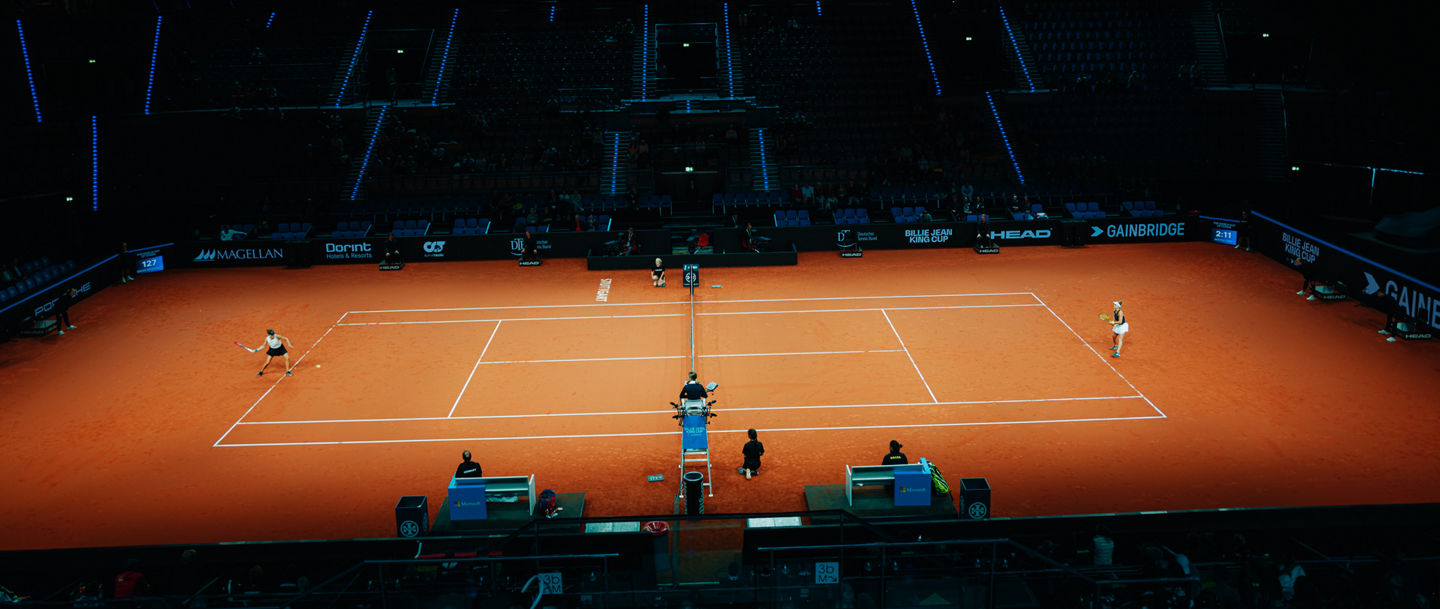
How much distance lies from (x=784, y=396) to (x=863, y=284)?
37.8 ft

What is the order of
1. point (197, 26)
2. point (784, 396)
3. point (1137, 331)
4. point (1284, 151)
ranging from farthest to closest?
point (197, 26), point (1284, 151), point (1137, 331), point (784, 396)

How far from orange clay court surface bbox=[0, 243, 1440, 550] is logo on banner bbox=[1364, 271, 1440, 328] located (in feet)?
3.11

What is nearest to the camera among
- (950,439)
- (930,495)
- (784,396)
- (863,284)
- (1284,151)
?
(930,495)

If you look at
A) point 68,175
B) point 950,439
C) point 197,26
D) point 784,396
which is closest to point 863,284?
point 784,396

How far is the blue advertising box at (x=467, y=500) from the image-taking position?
633 inches

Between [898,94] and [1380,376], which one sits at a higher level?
[898,94]

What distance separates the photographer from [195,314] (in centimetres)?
3075

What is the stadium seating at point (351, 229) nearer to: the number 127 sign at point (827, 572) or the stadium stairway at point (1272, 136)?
the number 127 sign at point (827, 572)

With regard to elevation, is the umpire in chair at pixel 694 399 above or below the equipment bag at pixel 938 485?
above

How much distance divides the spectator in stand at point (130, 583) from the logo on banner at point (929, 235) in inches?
1192

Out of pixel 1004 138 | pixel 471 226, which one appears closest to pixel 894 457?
pixel 471 226

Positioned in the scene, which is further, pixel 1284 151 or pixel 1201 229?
pixel 1284 151

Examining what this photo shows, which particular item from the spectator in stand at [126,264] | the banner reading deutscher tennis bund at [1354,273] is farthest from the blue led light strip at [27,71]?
the banner reading deutscher tennis bund at [1354,273]

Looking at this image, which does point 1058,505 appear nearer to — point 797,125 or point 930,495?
point 930,495
